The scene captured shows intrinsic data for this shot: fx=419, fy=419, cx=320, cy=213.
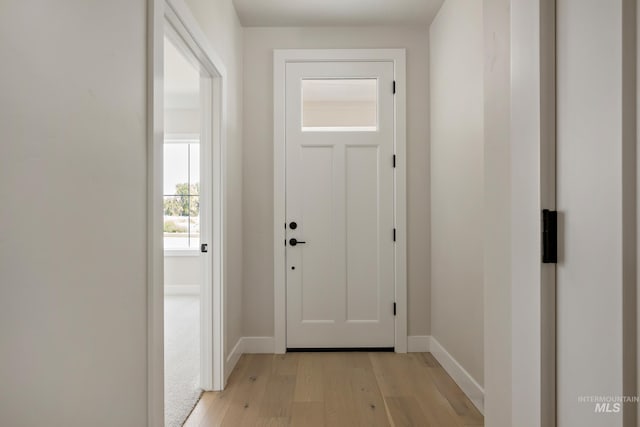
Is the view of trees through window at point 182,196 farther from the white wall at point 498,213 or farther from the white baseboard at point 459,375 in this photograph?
the white wall at point 498,213

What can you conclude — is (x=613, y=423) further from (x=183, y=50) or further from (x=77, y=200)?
(x=183, y=50)

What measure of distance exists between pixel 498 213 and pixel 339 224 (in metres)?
A: 2.36

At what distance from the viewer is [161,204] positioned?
159 cm

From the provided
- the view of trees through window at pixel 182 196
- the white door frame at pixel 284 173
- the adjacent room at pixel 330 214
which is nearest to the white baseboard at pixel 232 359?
the adjacent room at pixel 330 214

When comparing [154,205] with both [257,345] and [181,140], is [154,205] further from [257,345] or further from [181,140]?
[181,140]

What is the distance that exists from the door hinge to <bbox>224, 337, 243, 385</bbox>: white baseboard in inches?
93.2

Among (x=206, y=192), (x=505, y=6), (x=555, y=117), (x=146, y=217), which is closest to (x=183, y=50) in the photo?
(x=206, y=192)

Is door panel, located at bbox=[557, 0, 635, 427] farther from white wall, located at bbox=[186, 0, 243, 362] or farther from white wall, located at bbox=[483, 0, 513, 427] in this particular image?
white wall, located at bbox=[186, 0, 243, 362]

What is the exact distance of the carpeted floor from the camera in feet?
7.67

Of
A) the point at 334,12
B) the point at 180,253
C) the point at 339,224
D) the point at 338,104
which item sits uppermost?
the point at 334,12

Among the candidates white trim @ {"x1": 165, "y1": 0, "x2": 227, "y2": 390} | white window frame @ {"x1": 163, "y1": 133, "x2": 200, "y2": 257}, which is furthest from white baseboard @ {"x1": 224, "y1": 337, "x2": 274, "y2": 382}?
Result: white window frame @ {"x1": 163, "y1": 133, "x2": 200, "y2": 257}

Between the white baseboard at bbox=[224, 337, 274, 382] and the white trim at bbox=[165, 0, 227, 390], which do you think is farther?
the white baseboard at bbox=[224, 337, 274, 382]

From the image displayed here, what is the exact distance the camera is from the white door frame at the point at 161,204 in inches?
59.0

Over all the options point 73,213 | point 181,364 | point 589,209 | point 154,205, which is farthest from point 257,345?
point 589,209
